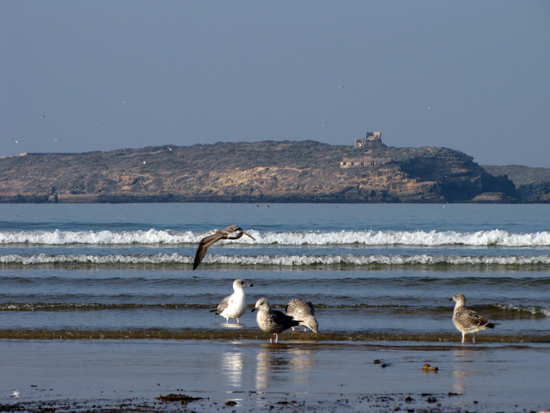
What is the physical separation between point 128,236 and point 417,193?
115 m

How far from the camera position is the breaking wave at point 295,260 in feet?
69.9

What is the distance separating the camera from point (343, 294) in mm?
15656

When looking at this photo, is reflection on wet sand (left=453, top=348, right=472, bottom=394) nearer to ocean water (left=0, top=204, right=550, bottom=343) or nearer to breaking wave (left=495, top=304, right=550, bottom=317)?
ocean water (left=0, top=204, right=550, bottom=343)

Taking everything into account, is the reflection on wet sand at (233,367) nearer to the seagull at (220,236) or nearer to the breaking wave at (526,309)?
the seagull at (220,236)

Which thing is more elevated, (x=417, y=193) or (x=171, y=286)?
(x=417, y=193)

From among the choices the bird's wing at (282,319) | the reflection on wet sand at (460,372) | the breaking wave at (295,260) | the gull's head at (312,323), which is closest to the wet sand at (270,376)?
the reflection on wet sand at (460,372)

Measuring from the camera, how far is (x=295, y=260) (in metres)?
21.3

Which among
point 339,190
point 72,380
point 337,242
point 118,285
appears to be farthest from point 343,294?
point 339,190

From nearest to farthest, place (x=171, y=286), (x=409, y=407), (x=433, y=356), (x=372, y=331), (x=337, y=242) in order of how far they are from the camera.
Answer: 1. (x=409, y=407)
2. (x=433, y=356)
3. (x=372, y=331)
4. (x=171, y=286)
5. (x=337, y=242)

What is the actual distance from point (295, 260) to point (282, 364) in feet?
41.6

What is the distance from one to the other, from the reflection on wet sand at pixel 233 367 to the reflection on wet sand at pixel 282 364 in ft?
0.78

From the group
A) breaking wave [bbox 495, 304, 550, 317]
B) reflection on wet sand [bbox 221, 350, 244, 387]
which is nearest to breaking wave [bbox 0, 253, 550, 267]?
breaking wave [bbox 495, 304, 550, 317]

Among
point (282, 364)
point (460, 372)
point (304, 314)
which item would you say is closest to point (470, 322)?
point (460, 372)

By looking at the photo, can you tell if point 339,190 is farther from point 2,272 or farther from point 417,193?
point 2,272
